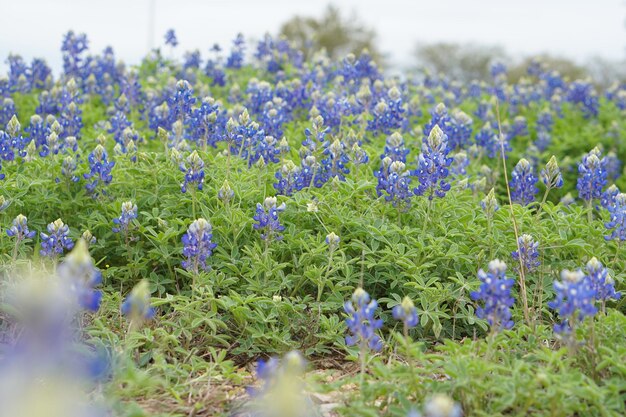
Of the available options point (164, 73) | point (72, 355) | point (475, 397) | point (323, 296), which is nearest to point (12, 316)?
point (72, 355)

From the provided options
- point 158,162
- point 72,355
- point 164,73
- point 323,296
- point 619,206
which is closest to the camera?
point 72,355

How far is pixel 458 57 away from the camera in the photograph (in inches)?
1677

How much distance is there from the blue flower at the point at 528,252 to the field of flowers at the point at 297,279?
12 mm

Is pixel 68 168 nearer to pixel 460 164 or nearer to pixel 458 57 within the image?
pixel 460 164

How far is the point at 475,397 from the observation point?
314 cm

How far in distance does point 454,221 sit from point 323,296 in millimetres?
931

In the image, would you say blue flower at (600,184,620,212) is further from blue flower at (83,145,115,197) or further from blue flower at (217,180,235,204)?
blue flower at (83,145,115,197)

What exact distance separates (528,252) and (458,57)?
39641 mm

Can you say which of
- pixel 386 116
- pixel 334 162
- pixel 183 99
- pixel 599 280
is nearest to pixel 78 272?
pixel 599 280

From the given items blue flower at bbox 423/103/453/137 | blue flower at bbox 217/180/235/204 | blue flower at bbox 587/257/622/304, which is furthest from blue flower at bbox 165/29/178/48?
blue flower at bbox 587/257/622/304

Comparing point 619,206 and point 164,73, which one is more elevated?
point 164,73

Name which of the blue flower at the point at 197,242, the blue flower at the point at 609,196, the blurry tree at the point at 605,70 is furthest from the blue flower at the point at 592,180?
the blurry tree at the point at 605,70

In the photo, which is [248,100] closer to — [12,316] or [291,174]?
Answer: [291,174]

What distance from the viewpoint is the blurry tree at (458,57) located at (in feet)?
138
